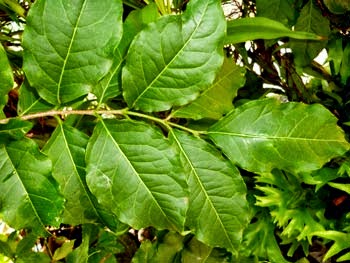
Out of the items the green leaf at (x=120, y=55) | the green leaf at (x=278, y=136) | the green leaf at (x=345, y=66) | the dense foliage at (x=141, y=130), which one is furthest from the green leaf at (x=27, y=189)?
the green leaf at (x=345, y=66)

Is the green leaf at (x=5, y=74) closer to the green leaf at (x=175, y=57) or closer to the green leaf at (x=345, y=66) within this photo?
the green leaf at (x=175, y=57)

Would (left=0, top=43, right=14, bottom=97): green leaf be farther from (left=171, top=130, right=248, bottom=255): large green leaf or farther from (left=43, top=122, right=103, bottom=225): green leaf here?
(left=171, top=130, right=248, bottom=255): large green leaf

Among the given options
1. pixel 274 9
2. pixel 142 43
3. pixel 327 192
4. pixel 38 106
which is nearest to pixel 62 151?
pixel 38 106

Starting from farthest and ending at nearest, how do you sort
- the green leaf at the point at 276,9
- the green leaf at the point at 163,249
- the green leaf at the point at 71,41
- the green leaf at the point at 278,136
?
the green leaf at the point at 163,249
the green leaf at the point at 276,9
the green leaf at the point at 278,136
the green leaf at the point at 71,41

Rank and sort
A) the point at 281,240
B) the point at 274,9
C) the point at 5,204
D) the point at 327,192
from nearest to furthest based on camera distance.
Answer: the point at 5,204 → the point at 274,9 → the point at 327,192 → the point at 281,240

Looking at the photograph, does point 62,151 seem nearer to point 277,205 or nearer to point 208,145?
point 208,145

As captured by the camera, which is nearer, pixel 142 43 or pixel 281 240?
pixel 142 43

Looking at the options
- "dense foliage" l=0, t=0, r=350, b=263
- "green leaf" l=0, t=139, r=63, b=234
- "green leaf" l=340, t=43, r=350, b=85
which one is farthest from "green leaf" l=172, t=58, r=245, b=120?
"green leaf" l=340, t=43, r=350, b=85
